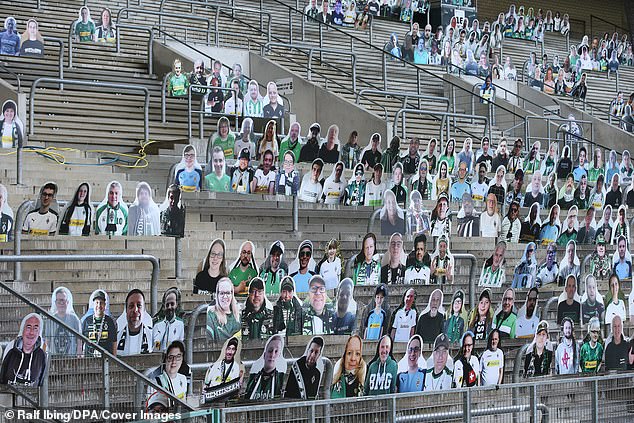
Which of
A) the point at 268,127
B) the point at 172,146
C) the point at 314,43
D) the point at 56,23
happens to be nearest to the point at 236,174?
the point at 268,127

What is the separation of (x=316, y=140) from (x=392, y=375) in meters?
5.72

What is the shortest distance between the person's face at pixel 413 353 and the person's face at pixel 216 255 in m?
1.86

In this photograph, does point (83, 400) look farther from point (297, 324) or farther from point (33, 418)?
point (297, 324)

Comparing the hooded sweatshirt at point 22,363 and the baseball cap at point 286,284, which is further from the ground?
the baseball cap at point 286,284

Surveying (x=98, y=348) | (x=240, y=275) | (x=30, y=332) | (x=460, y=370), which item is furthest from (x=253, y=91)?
(x=98, y=348)

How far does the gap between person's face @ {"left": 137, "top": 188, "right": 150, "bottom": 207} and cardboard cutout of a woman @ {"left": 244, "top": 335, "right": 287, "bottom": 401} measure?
8.63 ft

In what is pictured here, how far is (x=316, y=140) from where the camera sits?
629 inches

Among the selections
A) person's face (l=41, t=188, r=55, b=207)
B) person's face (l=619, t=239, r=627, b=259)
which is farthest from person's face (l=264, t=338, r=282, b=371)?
person's face (l=619, t=239, r=627, b=259)

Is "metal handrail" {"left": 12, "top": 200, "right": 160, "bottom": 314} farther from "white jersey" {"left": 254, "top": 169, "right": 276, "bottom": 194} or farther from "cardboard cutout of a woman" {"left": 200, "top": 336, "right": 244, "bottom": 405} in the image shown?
"white jersey" {"left": 254, "top": 169, "right": 276, "bottom": 194}

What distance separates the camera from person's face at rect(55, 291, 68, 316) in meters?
9.62

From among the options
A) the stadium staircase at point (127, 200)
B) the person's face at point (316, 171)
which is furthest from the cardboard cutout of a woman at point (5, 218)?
the person's face at point (316, 171)

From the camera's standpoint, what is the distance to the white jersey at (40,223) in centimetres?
1162

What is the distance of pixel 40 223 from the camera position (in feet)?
38.3

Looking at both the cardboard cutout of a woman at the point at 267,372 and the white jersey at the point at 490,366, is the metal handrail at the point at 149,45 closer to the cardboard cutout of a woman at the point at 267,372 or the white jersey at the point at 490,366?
the white jersey at the point at 490,366
